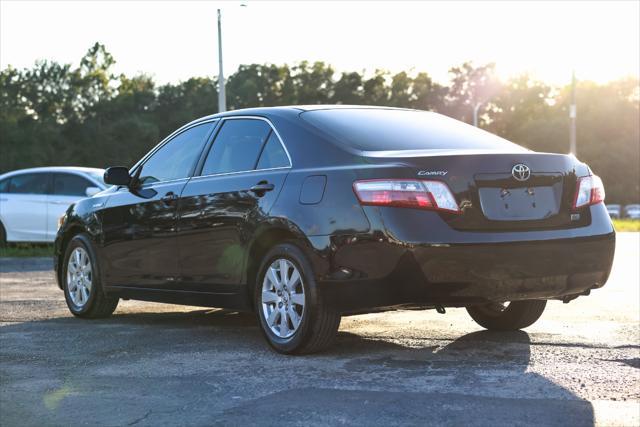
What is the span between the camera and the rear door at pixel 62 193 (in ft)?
56.4

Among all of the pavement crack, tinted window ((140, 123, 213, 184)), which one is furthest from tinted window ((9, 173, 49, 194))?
the pavement crack

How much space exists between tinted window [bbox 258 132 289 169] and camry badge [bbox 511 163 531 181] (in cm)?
146

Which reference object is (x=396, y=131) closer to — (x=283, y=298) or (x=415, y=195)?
(x=415, y=195)

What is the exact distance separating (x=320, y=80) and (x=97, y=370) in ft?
258

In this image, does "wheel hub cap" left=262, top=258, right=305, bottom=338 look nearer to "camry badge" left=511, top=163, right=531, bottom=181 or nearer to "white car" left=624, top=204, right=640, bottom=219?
"camry badge" left=511, top=163, right=531, bottom=181

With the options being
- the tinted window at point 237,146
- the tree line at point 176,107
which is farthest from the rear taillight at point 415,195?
the tree line at point 176,107

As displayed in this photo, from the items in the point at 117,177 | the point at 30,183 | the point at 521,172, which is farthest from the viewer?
the point at 30,183

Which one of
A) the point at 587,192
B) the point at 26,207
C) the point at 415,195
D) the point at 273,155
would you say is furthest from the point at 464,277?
the point at 26,207

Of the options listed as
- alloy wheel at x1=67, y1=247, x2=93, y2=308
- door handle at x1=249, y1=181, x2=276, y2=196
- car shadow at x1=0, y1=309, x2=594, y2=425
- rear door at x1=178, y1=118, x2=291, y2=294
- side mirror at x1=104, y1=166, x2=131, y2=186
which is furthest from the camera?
alloy wheel at x1=67, y1=247, x2=93, y2=308

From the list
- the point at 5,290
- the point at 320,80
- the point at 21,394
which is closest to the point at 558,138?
the point at 320,80

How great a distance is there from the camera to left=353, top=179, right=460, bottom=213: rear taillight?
217 inches

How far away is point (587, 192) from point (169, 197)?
301cm

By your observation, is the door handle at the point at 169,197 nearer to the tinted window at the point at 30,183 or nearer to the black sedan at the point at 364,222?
the black sedan at the point at 364,222

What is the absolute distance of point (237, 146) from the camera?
22.8 feet
